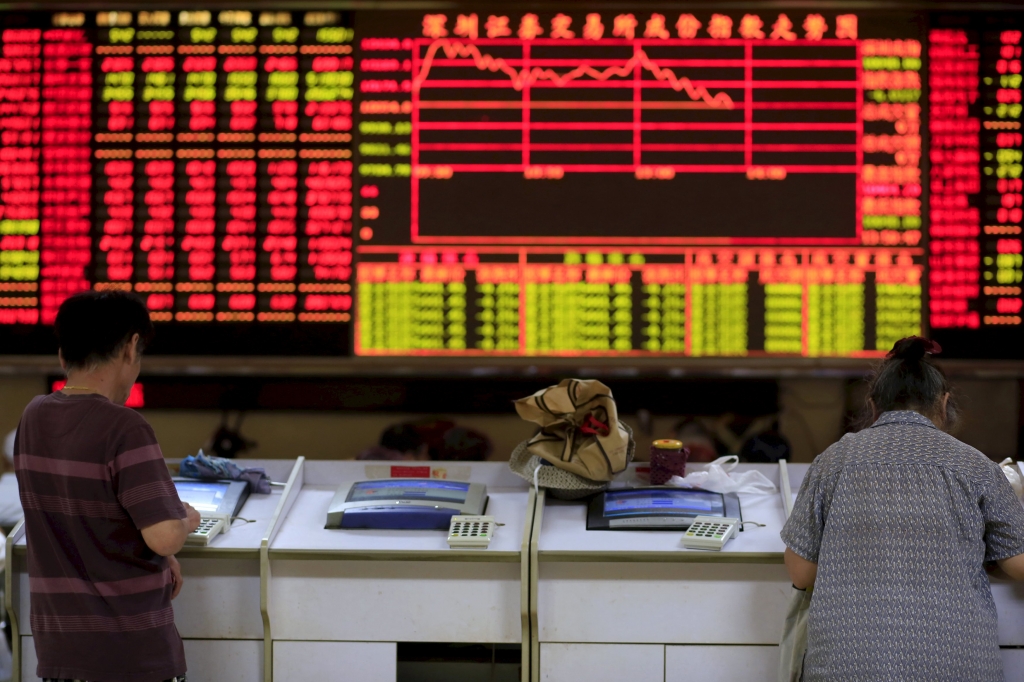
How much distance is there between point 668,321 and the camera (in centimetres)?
306

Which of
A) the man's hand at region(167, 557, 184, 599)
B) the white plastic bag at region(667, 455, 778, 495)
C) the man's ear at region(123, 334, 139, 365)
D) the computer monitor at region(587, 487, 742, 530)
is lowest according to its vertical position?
the man's hand at region(167, 557, 184, 599)

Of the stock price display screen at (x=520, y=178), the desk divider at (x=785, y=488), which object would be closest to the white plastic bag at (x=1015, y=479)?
the desk divider at (x=785, y=488)

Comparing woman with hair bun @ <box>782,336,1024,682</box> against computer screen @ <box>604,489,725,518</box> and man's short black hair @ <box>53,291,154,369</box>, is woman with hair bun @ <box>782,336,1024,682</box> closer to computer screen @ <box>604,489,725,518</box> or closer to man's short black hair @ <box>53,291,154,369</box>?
computer screen @ <box>604,489,725,518</box>

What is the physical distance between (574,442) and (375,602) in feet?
2.07

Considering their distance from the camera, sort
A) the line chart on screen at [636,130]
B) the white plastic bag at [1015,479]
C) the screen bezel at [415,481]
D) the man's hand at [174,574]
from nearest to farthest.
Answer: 1. the man's hand at [174,574]
2. the white plastic bag at [1015,479]
3. the screen bezel at [415,481]
4. the line chart on screen at [636,130]

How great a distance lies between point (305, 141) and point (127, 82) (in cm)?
59

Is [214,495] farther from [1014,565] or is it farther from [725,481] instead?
[1014,565]

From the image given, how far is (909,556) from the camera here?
1703 millimetres

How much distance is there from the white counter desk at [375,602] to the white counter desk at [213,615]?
0.18 feet

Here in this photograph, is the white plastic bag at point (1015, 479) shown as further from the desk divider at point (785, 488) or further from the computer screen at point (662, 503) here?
the computer screen at point (662, 503)

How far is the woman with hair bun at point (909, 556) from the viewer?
5.56 ft

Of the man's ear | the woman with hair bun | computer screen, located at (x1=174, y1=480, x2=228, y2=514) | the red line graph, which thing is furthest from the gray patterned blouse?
the red line graph

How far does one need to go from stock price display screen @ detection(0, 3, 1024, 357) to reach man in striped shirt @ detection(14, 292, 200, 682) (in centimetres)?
137

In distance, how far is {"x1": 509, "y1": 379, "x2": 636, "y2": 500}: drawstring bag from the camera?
244 cm
